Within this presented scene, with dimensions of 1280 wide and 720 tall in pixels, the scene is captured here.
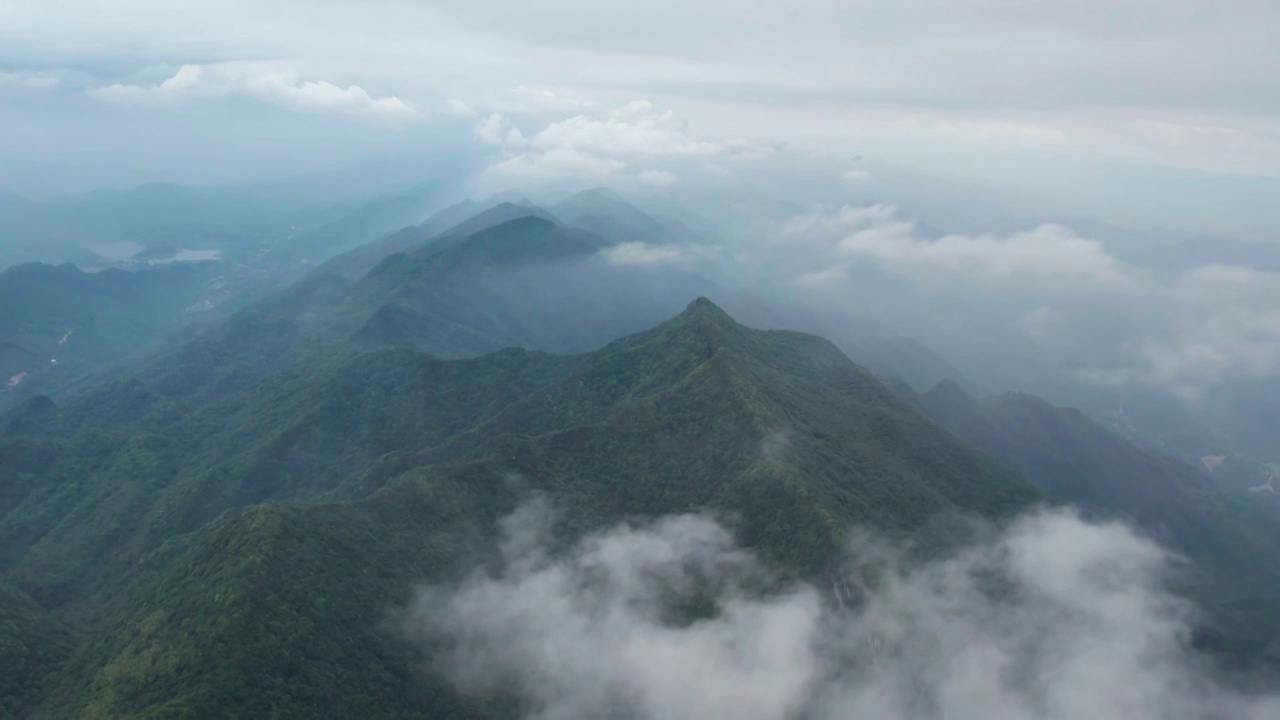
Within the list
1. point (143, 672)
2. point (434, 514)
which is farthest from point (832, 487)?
point (143, 672)

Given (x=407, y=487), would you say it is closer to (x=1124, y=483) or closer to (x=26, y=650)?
(x=26, y=650)

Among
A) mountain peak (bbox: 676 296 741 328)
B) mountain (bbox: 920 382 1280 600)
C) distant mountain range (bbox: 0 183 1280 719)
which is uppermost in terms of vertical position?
mountain peak (bbox: 676 296 741 328)

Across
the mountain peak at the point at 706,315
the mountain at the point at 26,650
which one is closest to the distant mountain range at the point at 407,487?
the mountain at the point at 26,650

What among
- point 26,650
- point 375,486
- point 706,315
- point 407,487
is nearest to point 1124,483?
point 706,315

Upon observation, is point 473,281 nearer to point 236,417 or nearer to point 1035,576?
point 236,417

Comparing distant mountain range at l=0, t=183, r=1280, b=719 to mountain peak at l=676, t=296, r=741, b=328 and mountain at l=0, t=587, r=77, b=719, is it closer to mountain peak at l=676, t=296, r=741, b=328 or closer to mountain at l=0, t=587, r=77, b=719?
mountain at l=0, t=587, r=77, b=719

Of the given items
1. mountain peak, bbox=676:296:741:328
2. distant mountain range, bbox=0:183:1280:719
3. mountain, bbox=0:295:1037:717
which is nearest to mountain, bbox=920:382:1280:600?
distant mountain range, bbox=0:183:1280:719
